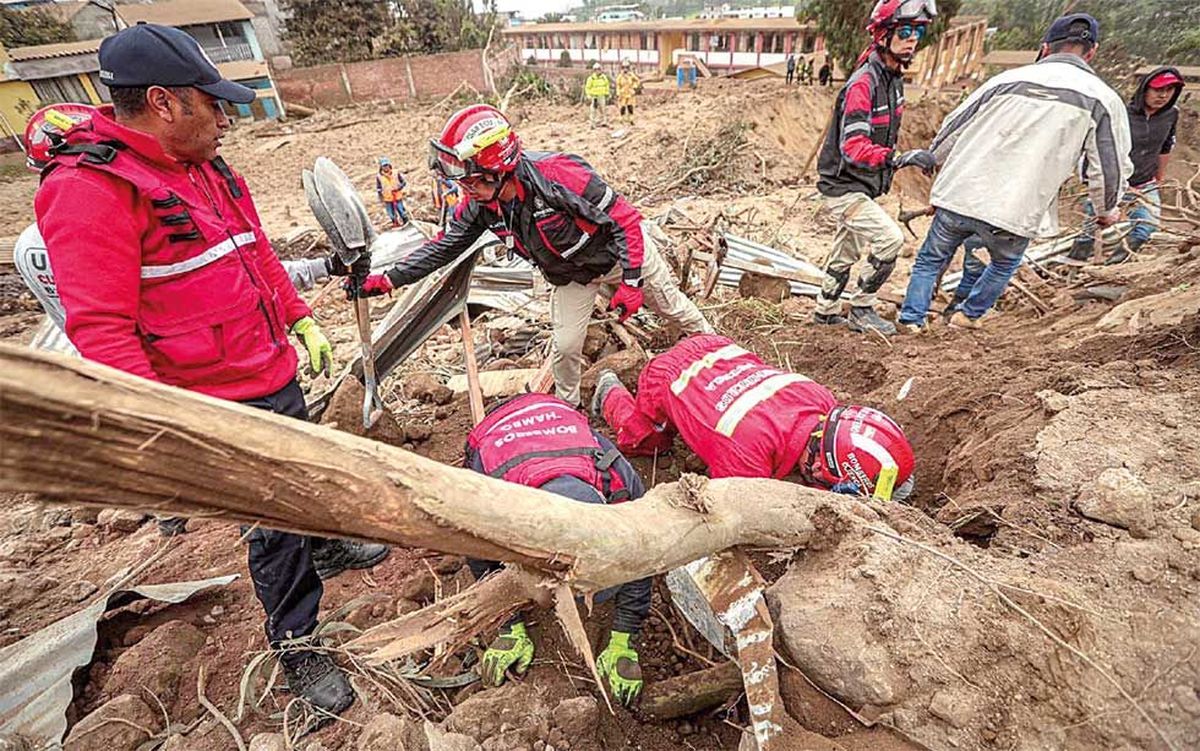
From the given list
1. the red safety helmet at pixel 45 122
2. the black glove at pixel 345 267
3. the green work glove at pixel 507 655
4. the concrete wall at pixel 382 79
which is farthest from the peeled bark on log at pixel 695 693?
the concrete wall at pixel 382 79

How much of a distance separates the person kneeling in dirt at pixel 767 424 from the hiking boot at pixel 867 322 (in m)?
1.88

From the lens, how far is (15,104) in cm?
A: 1609

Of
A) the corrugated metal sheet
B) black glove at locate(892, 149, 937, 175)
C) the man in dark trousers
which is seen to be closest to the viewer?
the corrugated metal sheet

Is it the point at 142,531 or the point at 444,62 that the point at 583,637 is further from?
the point at 444,62

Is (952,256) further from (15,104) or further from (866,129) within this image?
(15,104)

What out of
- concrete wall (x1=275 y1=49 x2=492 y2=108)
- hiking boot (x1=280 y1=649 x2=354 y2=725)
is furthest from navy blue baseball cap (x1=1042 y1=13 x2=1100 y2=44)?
concrete wall (x1=275 y1=49 x2=492 y2=108)

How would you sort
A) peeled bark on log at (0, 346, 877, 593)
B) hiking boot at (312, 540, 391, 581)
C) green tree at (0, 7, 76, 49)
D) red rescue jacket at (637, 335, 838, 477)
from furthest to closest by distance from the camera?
green tree at (0, 7, 76, 49)
hiking boot at (312, 540, 391, 581)
red rescue jacket at (637, 335, 838, 477)
peeled bark on log at (0, 346, 877, 593)

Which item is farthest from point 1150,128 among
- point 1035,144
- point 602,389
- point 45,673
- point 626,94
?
point 626,94

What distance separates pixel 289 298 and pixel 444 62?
21.5 meters

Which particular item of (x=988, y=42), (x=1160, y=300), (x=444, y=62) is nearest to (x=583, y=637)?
(x=1160, y=300)

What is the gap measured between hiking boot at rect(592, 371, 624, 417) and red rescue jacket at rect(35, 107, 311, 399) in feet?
5.62

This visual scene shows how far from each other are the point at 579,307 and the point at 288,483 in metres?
2.79

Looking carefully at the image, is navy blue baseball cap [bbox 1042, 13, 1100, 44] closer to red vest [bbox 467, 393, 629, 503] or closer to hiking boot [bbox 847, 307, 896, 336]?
hiking boot [bbox 847, 307, 896, 336]

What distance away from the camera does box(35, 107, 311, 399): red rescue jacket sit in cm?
152
